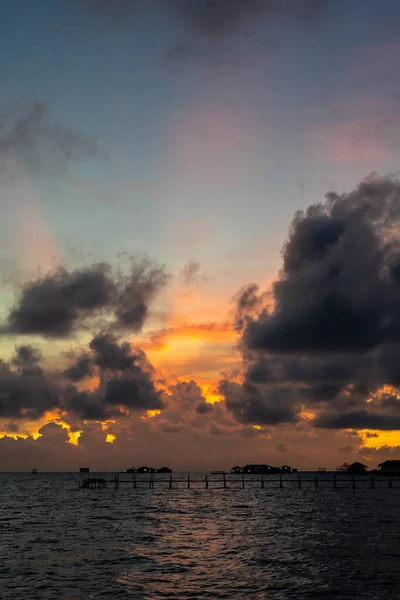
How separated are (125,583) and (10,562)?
13042mm

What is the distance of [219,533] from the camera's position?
6328cm

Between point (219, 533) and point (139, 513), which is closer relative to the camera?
point (219, 533)

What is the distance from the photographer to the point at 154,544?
54.3 m

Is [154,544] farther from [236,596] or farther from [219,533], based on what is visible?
[236,596]

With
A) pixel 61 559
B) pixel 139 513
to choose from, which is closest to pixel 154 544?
pixel 61 559

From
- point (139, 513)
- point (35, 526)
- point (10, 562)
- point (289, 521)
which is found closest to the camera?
point (10, 562)

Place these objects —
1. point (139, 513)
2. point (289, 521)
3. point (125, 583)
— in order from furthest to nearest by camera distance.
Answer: point (139, 513), point (289, 521), point (125, 583)

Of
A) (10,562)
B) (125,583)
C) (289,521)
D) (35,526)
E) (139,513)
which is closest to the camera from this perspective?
(125,583)

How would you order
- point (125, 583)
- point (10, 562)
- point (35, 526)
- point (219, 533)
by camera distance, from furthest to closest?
point (35, 526), point (219, 533), point (10, 562), point (125, 583)

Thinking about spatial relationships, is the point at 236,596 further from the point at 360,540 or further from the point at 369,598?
the point at 360,540

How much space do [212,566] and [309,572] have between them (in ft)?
22.9

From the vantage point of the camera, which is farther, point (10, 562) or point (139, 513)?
point (139, 513)

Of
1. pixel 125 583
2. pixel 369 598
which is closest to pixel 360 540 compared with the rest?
pixel 369 598

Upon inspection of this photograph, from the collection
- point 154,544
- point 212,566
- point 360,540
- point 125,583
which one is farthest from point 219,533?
point 125,583
